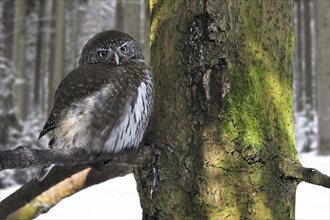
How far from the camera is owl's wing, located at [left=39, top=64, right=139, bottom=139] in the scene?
2.09m

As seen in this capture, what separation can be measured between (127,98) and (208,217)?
68cm

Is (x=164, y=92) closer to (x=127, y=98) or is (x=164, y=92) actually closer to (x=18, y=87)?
(x=127, y=98)

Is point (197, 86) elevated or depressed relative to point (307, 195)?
elevated

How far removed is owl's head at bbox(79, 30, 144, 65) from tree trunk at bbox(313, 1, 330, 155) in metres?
7.70

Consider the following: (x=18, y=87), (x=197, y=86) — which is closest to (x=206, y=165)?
(x=197, y=86)

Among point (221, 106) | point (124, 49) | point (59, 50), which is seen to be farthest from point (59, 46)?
point (221, 106)

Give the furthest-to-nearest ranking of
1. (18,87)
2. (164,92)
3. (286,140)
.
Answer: (18,87) → (164,92) → (286,140)

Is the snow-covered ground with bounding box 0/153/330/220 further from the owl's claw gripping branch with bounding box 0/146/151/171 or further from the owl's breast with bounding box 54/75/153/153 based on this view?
the owl's claw gripping branch with bounding box 0/146/151/171

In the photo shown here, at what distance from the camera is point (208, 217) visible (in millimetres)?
1775

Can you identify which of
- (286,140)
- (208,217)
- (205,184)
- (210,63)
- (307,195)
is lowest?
(307,195)

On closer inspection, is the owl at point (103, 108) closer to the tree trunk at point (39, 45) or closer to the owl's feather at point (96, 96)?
the owl's feather at point (96, 96)

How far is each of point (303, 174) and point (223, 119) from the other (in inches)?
14.8

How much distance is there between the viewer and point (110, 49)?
2.42 m

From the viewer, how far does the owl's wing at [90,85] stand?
2.09 m
